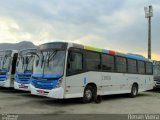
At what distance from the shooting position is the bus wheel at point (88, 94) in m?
15.8

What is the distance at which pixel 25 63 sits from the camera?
64.8 ft

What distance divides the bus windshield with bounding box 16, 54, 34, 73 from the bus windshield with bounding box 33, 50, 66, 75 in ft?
12.2

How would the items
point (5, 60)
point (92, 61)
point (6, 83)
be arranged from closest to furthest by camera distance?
point (92, 61)
point (6, 83)
point (5, 60)

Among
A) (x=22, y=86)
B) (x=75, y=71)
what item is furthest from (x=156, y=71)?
(x=75, y=71)

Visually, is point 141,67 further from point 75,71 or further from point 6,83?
point 6,83

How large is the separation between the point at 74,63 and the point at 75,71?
383 millimetres

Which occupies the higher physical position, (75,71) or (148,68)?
(148,68)

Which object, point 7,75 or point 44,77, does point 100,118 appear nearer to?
point 44,77

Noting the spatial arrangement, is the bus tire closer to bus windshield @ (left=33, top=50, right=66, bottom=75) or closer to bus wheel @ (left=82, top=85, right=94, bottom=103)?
bus wheel @ (left=82, top=85, right=94, bottom=103)

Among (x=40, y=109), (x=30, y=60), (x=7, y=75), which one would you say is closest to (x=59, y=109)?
(x=40, y=109)

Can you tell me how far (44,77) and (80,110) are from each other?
2.63m

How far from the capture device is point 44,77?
585 inches

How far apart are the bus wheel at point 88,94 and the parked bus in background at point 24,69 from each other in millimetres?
4169

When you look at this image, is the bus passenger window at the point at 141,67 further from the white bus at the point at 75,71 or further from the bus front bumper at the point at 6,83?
the bus front bumper at the point at 6,83
